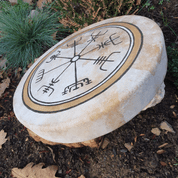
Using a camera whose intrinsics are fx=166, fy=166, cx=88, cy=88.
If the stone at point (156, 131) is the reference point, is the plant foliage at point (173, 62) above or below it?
above

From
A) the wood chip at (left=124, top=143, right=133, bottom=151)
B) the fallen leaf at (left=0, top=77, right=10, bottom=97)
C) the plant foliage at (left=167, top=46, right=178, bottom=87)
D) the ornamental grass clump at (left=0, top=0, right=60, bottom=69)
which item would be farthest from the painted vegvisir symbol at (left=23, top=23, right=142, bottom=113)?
the fallen leaf at (left=0, top=77, right=10, bottom=97)

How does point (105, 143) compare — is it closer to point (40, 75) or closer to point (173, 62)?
point (40, 75)

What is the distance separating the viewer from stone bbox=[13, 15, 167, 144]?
4.83ft

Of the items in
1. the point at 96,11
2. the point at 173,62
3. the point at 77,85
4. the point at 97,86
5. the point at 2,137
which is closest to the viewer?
the point at 97,86

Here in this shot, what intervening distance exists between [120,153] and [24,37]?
113 inches

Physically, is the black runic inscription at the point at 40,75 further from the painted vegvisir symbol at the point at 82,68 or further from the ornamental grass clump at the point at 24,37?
the ornamental grass clump at the point at 24,37

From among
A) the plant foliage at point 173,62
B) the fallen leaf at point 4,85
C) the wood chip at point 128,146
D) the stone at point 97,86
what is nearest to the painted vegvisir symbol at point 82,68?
the stone at point 97,86

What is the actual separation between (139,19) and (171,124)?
1410 mm

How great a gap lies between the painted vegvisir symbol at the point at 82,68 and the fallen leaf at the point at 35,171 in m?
0.92

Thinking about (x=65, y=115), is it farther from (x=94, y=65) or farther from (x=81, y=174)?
(x=81, y=174)

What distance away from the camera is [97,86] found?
160 cm

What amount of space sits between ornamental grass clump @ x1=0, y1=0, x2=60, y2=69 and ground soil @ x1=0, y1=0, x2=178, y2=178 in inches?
60.1

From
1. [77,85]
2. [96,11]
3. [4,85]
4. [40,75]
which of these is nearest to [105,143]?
[77,85]

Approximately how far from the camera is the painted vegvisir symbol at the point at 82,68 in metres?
1.64
